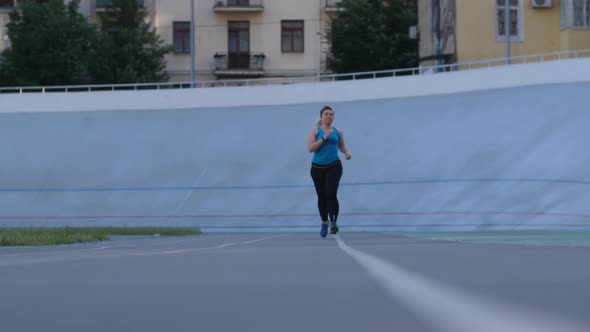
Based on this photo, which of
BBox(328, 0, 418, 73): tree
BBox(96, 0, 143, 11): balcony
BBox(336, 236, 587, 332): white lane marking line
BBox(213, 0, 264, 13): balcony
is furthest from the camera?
BBox(213, 0, 264, 13): balcony

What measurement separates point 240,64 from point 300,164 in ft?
92.2

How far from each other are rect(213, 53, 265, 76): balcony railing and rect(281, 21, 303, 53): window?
148 centimetres

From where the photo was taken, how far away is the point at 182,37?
63.6 m

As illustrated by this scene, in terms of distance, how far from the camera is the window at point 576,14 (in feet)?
160

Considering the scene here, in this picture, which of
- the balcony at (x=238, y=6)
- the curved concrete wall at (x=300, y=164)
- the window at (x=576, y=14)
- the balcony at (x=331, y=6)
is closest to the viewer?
the curved concrete wall at (x=300, y=164)

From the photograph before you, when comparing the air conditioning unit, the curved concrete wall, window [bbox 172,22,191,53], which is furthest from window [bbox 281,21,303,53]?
the curved concrete wall

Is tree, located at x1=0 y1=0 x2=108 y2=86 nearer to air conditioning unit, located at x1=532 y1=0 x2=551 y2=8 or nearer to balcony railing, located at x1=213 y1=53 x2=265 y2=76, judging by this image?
balcony railing, located at x1=213 y1=53 x2=265 y2=76

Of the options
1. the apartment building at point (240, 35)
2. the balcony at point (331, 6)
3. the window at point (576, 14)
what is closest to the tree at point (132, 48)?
the apartment building at point (240, 35)

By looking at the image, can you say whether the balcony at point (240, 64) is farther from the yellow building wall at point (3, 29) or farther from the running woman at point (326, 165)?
the running woman at point (326, 165)

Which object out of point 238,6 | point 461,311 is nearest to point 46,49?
point 238,6

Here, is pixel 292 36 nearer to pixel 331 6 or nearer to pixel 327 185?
pixel 331 6

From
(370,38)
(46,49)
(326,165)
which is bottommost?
(326,165)

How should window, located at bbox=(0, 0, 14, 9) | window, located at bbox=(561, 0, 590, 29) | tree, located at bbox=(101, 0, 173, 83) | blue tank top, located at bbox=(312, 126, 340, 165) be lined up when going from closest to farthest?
blue tank top, located at bbox=(312, 126, 340, 165) → window, located at bbox=(561, 0, 590, 29) → tree, located at bbox=(101, 0, 173, 83) → window, located at bbox=(0, 0, 14, 9)

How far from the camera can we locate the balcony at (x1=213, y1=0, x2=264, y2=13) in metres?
62.8
